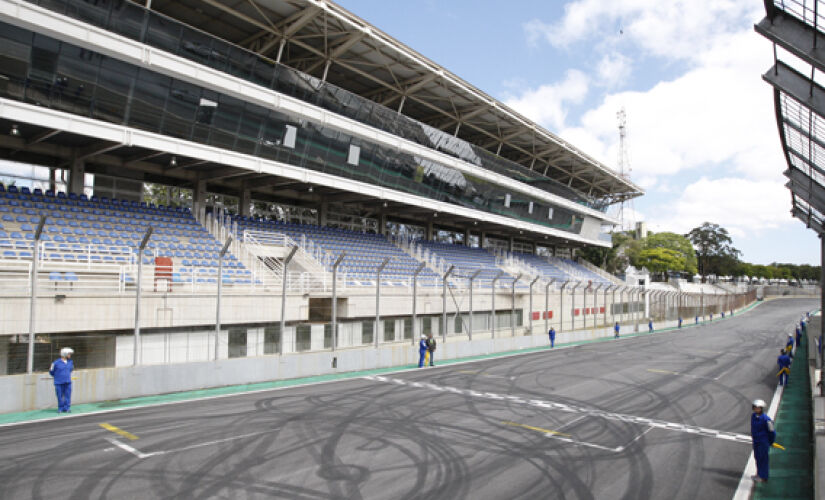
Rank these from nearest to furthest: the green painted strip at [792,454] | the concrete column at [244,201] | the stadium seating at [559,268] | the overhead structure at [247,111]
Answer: the green painted strip at [792,454]
the overhead structure at [247,111]
the concrete column at [244,201]
the stadium seating at [559,268]

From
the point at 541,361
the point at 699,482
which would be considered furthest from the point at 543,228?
the point at 699,482

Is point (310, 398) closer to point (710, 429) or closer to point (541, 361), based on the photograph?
point (710, 429)

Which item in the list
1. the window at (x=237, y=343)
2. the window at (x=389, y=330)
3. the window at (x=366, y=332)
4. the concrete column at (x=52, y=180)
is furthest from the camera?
the window at (x=389, y=330)

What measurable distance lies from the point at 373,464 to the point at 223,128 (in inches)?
679

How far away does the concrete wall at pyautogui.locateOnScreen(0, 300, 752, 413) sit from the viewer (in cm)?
1166

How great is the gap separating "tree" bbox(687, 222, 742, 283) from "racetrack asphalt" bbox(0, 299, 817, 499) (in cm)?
12601

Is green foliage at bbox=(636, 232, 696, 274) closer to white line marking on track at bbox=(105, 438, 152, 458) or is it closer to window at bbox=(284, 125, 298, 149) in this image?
window at bbox=(284, 125, 298, 149)

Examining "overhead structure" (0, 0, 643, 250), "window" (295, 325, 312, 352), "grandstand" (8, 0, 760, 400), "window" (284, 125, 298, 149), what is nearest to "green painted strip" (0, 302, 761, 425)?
"grandstand" (8, 0, 760, 400)

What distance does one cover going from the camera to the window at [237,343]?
1678 centimetres

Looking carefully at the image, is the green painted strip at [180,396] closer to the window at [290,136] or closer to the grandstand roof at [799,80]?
the window at [290,136]

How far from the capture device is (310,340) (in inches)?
736

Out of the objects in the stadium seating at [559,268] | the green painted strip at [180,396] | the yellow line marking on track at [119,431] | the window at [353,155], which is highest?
the window at [353,155]

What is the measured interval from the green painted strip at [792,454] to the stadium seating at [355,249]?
16.0 meters

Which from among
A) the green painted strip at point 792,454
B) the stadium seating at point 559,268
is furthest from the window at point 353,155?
the stadium seating at point 559,268
